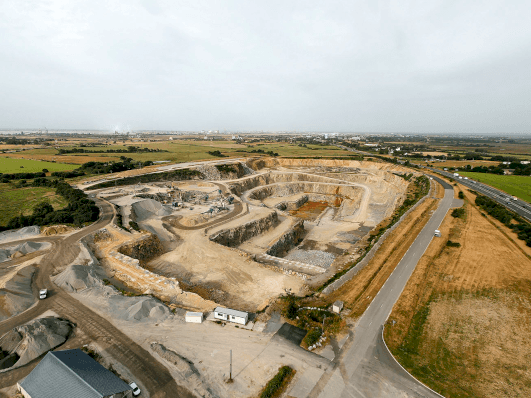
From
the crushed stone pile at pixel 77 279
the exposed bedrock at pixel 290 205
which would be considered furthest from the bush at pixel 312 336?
the exposed bedrock at pixel 290 205

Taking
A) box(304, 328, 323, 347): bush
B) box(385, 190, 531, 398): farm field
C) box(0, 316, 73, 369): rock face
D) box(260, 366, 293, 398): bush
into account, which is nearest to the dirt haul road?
box(0, 316, 73, 369): rock face

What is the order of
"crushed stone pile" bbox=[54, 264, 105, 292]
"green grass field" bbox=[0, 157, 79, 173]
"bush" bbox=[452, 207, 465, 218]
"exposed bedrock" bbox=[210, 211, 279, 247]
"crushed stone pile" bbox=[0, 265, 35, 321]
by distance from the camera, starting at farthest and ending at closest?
"green grass field" bbox=[0, 157, 79, 173], "bush" bbox=[452, 207, 465, 218], "exposed bedrock" bbox=[210, 211, 279, 247], "crushed stone pile" bbox=[54, 264, 105, 292], "crushed stone pile" bbox=[0, 265, 35, 321]

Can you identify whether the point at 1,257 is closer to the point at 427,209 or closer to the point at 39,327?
the point at 39,327

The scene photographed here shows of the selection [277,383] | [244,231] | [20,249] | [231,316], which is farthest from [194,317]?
[20,249]

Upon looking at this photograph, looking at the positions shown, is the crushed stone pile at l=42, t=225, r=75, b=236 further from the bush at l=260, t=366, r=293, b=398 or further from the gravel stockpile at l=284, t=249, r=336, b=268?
the bush at l=260, t=366, r=293, b=398

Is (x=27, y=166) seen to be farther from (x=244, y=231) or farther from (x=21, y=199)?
(x=244, y=231)

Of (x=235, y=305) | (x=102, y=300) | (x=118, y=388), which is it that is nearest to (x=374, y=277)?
(x=235, y=305)
